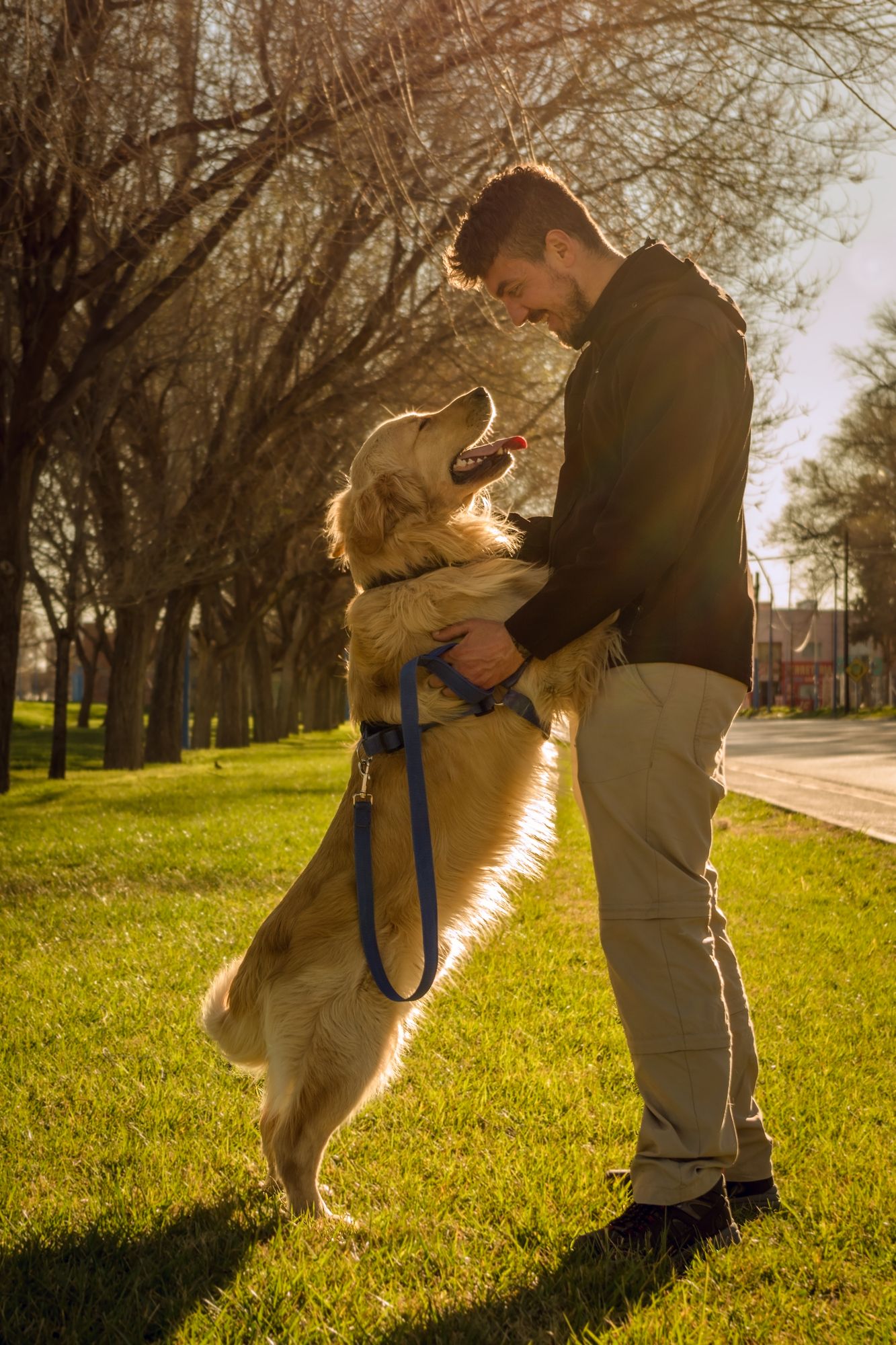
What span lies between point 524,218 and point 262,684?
2866 centimetres

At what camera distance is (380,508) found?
11.6 ft

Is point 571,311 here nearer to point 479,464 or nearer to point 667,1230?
point 479,464

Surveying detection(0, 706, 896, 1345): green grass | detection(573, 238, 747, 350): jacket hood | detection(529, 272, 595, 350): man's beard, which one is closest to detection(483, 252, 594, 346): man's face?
detection(529, 272, 595, 350): man's beard

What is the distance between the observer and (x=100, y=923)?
643 cm

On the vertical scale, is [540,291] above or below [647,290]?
above

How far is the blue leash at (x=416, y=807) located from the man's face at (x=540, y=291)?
38.7 inches

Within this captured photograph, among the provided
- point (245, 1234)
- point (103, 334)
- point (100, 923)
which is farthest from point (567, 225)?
point (103, 334)

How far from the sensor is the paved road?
35.0 feet

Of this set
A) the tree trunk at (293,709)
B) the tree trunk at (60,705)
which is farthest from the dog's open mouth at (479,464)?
the tree trunk at (293,709)

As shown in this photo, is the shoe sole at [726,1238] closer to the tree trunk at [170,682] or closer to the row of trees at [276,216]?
the row of trees at [276,216]

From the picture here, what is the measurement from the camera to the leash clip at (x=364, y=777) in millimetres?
2971

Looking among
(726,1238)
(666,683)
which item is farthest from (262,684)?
(726,1238)

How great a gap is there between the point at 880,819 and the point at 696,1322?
337 inches

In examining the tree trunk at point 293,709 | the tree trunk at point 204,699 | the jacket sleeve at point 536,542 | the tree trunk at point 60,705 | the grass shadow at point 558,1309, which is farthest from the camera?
the tree trunk at point 293,709
